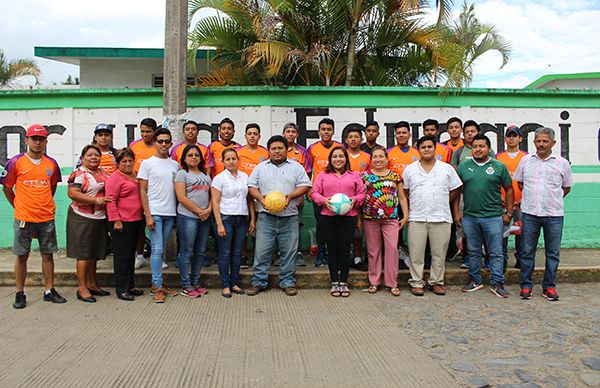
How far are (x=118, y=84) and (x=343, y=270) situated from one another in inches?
364

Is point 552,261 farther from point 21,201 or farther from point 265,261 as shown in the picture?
point 21,201

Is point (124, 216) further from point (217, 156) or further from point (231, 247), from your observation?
point (217, 156)

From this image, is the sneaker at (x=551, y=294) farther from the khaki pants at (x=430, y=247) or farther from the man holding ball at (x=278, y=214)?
the man holding ball at (x=278, y=214)

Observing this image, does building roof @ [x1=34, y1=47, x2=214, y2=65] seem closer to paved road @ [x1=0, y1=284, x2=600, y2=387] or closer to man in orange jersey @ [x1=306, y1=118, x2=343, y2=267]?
man in orange jersey @ [x1=306, y1=118, x2=343, y2=267]

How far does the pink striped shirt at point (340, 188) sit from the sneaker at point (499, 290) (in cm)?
191

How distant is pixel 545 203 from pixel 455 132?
61.8 inches

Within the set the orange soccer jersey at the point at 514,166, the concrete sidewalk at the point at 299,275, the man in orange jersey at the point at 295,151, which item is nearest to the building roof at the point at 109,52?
the concrete sidewalk at the point at 299,275

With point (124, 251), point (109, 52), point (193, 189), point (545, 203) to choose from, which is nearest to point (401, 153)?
point (545, 203)

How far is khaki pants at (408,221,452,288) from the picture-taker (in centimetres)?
561

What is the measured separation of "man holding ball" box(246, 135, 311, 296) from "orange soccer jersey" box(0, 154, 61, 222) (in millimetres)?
2285

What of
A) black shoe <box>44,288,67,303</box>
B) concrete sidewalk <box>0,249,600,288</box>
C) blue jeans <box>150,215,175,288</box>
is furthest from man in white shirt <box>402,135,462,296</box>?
black shoe <box>44,288,67,303</box>

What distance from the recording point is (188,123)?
6.19 m

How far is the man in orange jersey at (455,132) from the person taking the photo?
643 cm

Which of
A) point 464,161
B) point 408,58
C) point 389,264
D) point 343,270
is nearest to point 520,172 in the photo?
point 464,161
